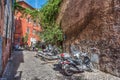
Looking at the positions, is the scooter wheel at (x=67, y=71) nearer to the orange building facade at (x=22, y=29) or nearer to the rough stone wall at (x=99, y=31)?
the rough stone wall at (x=99, y=31)

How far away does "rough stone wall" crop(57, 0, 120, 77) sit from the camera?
25.2 ft

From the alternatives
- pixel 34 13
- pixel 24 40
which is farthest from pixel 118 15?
pixel 24 40

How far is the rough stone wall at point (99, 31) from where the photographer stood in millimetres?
7668

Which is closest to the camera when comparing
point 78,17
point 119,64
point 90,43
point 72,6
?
point 119,64

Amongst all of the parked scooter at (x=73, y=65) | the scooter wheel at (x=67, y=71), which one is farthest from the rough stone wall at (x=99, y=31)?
the scooter wheel at (x=67, y=71)

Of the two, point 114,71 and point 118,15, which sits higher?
point 118,15

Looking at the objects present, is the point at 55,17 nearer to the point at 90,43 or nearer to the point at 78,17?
the point at 78,17

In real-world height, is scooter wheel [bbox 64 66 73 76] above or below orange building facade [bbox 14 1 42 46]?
below

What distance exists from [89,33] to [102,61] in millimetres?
2148

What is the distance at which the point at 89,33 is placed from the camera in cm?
1006

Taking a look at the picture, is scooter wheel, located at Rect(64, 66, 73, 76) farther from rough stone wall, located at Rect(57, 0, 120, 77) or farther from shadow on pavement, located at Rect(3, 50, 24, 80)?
shadow on pavement, located at Rect(3, 50, 24, 80)

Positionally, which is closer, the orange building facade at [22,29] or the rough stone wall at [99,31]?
the rough stone wall at [99,31]

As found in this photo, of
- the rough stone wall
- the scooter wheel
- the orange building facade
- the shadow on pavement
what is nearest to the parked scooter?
the scooter wheel

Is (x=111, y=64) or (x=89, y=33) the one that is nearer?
(x=111, y=64)
